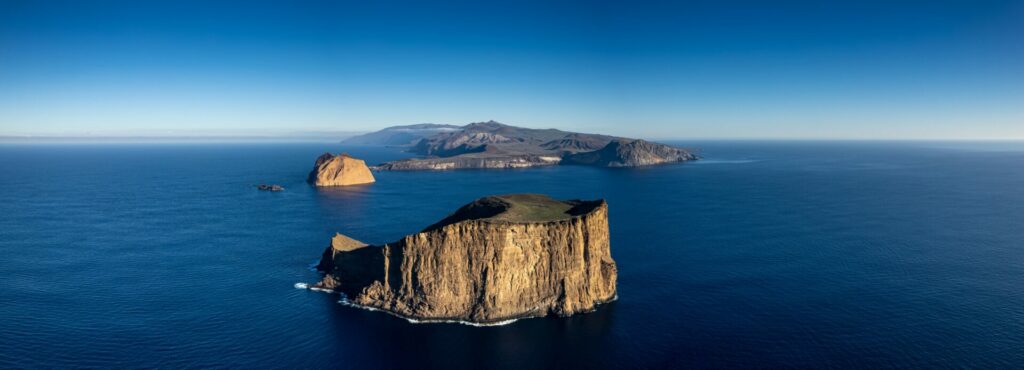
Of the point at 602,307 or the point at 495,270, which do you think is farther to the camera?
the point at 602,307

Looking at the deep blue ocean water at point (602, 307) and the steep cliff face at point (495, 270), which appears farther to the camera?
the steep cliff face at point (495, 270)

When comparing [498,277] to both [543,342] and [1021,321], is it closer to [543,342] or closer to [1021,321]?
[543,342]

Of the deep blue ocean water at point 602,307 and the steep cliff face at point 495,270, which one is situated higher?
the steep cliff face at point 495,270

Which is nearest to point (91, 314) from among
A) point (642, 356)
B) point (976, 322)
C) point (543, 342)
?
point (543, 342)

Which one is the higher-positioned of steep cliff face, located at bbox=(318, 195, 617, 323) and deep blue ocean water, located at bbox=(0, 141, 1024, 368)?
steep cliff face, located at bbox=(318, 195, 617, 323)

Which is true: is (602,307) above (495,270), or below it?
below

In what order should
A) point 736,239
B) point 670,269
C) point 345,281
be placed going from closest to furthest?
point 345,281, point 670,269, point 736,239

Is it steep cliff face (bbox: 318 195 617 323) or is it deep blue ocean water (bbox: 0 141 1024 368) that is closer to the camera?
deep blue ocean water (bbox: 0 141 1024 368)

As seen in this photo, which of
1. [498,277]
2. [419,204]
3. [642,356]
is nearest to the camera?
[642,356]
